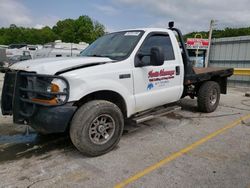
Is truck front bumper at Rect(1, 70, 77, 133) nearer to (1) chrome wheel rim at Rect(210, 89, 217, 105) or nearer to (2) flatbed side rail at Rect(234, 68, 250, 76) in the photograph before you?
(1) chrome wheel rim at Rect(210, 89, 217, 105)

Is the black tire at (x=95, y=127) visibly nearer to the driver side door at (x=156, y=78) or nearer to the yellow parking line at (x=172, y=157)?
the driver side door at (x=156, y=78)

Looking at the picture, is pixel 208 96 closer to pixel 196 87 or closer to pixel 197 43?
pixel 196 87

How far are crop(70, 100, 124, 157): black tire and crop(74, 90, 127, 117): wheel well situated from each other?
209 millimetres

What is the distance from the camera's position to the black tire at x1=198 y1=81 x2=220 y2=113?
6.12m

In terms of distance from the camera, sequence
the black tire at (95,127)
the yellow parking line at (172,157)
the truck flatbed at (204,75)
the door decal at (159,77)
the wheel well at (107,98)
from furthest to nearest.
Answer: the truck flatbed at (204,75) < the door decal at (159,77) < the wheel well at (107,98) < the black tire at (95,127) < the yellow parking line at (172,157)

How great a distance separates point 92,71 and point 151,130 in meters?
2.12

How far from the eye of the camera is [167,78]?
→ 4664 millimetres

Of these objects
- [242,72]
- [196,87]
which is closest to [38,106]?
[196,87]

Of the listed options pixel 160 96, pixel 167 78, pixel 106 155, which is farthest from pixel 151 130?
pixel 106 155

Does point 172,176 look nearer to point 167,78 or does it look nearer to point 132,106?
point 132,106

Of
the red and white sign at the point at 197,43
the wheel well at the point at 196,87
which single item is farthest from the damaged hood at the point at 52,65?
the red and white sign at the point at 197,43

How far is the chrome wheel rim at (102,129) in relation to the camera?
3.63m

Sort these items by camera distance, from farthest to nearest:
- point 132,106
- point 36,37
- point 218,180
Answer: point 36,37
point 132,106
point 218,180

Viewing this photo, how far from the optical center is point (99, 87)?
11.6 ft
